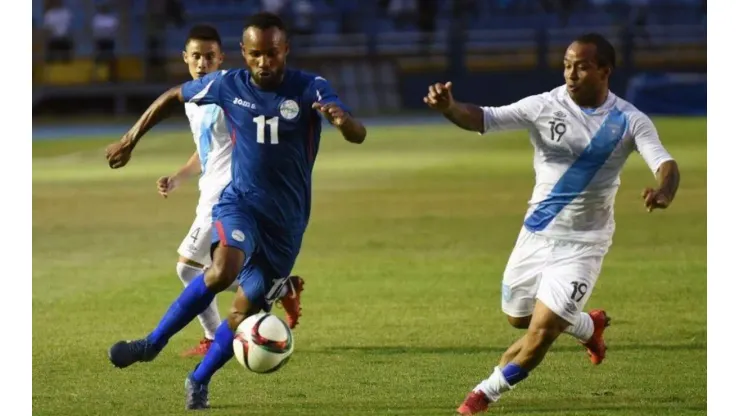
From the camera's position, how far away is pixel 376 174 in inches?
813

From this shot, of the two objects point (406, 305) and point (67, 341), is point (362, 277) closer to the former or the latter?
point (406, 305)

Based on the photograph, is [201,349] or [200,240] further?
[201,349]

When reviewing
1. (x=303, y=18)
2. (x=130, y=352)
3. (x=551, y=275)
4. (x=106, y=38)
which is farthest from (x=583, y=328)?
(x=106, y=38)

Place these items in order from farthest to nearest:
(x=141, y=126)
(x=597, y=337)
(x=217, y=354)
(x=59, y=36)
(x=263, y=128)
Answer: (x=59, y=36)
(x=597, y=337)
(x=141, y=126)
(x=263, y=128)
(x=217, y=354)

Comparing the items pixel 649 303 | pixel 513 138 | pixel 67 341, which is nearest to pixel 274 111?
pixel 67 341

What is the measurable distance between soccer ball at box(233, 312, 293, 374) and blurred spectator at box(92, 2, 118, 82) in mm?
25183

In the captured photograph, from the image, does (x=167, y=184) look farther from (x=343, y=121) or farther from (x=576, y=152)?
(x=576, y=152)

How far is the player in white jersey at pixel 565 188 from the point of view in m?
6.56

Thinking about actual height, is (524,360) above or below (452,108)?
below

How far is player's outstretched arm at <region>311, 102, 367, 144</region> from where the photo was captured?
635 centimetres

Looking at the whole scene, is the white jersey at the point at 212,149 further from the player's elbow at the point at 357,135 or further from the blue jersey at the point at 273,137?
the player's elbow at the point at 357,135

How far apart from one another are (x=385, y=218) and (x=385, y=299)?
17.7ft

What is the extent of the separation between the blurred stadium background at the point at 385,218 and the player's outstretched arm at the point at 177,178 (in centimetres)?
96

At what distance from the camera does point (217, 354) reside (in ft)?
22.2
